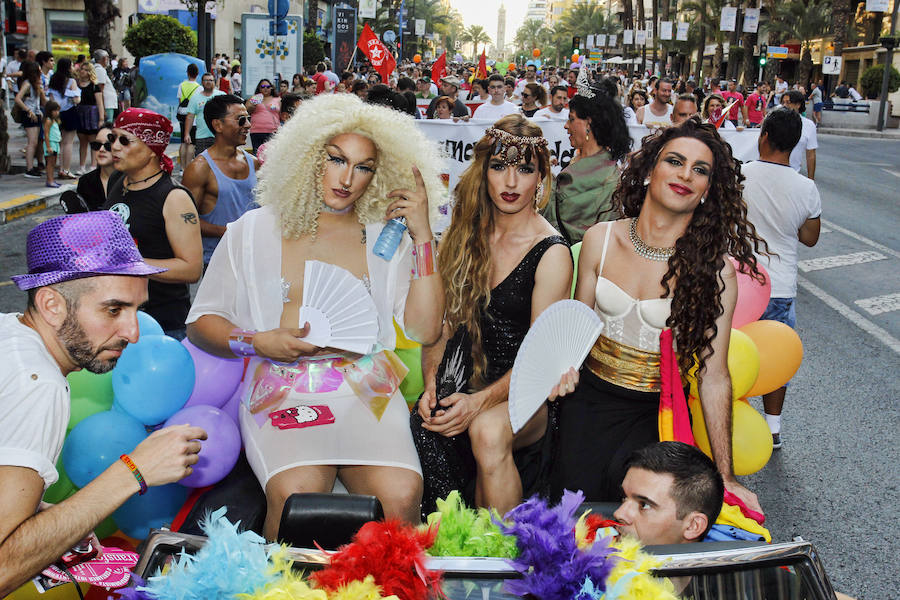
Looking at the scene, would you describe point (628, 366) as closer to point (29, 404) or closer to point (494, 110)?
point (29, 404)

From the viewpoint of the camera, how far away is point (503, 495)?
3.08m

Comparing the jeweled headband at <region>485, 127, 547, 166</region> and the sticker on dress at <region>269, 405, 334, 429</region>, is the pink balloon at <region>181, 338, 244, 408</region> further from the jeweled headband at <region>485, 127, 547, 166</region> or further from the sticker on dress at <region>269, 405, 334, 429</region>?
the jeweled headband at <region>485, 127, 547, 166</region>

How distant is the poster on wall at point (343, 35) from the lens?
30.6 m

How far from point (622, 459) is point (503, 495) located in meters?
0.47

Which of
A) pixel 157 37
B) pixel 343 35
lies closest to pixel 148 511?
pixel 157 37

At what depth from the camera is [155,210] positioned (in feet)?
13.6

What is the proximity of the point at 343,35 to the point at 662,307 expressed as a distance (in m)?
30.5

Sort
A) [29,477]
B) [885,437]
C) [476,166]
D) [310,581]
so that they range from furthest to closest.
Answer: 1. [885,437]
2. [476,166]
3. [29,477]
4. [310,581]

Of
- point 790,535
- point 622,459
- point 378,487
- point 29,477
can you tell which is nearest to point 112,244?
point 29,477

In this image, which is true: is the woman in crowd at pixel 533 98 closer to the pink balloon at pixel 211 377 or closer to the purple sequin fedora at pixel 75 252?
the pink balloon at pixel 211 377

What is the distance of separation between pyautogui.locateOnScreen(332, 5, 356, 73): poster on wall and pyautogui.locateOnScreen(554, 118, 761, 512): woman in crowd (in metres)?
28.8

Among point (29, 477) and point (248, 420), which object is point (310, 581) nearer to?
point (29, 477)

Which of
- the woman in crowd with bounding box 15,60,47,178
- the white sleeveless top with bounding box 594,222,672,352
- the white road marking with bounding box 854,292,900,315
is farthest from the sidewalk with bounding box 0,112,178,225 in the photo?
the white road marking with bounding box 854,292,900,315

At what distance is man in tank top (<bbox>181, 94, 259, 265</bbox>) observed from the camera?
229 inches
